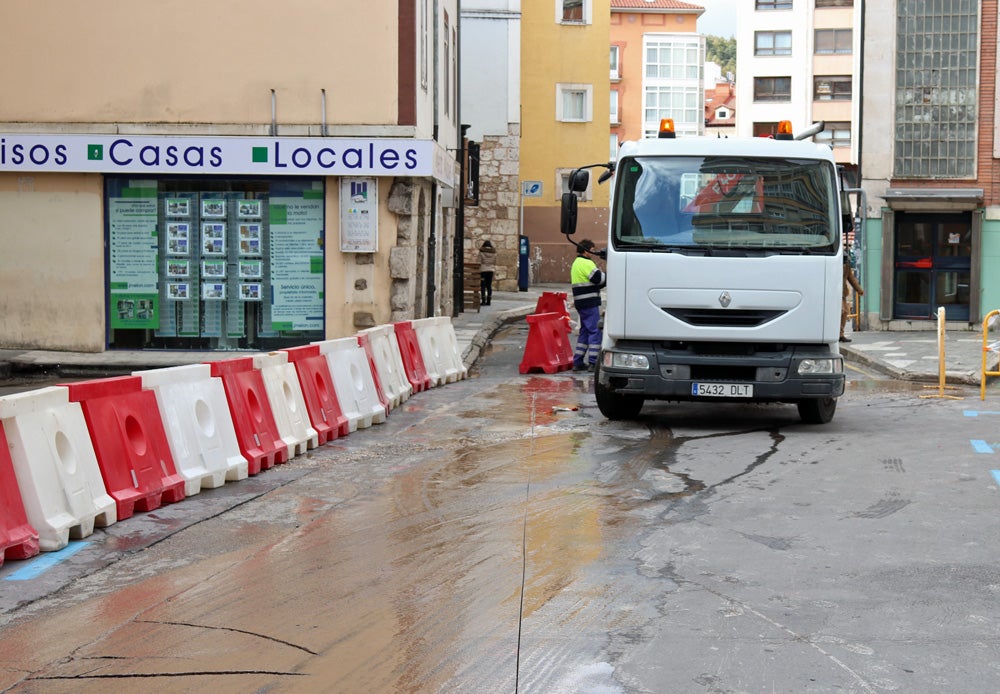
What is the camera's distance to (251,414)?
1054 cm

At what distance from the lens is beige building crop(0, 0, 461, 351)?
20.2 meters

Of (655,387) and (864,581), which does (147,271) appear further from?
(864,581)

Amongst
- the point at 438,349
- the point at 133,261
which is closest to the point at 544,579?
the point at 438,349

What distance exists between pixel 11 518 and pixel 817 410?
26.3 feet

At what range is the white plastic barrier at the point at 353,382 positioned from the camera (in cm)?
1273

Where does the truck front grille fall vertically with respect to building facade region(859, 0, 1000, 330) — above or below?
below

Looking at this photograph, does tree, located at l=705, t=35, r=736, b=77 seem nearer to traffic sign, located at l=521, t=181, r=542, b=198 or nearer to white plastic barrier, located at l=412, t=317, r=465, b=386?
traffic sign, located at l=521, t=181, r=542, b=198

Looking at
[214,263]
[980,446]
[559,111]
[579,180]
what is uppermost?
[559,111]

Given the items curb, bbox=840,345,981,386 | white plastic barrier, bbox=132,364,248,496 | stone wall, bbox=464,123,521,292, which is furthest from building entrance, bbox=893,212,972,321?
white plastic barrier, bbox=132,364,248,496

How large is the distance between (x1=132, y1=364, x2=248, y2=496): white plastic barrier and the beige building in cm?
1048

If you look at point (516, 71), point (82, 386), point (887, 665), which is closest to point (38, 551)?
point (82, 386)

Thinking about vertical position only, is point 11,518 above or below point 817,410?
above

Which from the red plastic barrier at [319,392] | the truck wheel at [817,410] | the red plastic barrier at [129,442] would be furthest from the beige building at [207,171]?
the red plastic barrier at [129,442]

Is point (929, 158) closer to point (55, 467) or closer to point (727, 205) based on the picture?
point (727, 205)
